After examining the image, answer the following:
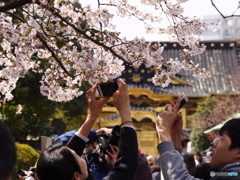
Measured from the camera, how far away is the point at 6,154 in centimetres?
130

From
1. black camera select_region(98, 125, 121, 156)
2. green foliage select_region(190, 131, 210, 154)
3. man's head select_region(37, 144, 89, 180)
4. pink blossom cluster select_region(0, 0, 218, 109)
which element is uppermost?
pink blossom cluster select_region(0, 0, 218, 109)

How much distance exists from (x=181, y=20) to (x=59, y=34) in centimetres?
133

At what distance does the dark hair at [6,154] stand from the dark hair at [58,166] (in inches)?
35.8

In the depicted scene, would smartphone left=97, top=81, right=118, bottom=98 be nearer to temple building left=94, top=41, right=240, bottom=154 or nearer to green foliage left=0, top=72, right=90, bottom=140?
green foliage left=0, top=72, right=90, bottom=140

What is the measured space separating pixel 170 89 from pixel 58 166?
30.6 metres

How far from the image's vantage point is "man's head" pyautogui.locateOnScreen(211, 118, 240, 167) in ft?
7.48

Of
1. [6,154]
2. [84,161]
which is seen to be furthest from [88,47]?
[6,154]

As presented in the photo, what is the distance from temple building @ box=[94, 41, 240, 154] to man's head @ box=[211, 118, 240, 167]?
26346 mm

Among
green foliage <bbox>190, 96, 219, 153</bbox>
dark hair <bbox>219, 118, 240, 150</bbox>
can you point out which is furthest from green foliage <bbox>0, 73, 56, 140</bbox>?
dark hair <bbox>219, 118, 240, 150</bbox>

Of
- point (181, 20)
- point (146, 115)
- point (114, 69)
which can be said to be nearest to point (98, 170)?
point (114, 69)

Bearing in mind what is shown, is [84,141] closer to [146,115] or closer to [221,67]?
[146,115]

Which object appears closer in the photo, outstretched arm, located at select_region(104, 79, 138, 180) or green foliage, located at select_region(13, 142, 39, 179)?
outstretched arm, located at select_region(104, 79, 138, 180)

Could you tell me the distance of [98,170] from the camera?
3.18 meters

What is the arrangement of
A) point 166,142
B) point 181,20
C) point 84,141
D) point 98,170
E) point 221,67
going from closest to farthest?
point 166,142
point 84,141
point 98,170
point 181,20
point 221,67
